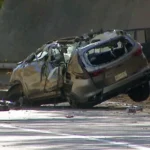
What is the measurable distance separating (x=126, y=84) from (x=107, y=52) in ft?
3.14

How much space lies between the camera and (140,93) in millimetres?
20266

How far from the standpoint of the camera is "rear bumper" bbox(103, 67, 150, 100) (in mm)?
18531

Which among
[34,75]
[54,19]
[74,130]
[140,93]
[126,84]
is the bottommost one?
[74,130]

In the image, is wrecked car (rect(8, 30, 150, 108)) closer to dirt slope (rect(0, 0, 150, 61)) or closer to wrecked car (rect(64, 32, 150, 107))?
wrecked car (rect(64, 32, 150, 107))

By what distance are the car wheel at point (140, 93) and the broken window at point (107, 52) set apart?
1.53 metres

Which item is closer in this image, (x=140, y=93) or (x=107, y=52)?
(x=107, y=52)

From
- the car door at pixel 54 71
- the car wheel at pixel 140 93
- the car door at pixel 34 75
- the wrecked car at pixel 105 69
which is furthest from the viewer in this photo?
the car wheel at pixel 140 93

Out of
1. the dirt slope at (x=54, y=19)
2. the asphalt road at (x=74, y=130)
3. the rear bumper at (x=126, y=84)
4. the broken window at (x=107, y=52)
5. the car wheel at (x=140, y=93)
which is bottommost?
the asphalt road at (x=74, y=130)

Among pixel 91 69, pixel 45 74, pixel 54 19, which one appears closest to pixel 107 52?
pixel 91 69

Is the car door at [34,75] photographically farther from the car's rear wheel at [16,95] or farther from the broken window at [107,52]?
the broken window at [107,52]

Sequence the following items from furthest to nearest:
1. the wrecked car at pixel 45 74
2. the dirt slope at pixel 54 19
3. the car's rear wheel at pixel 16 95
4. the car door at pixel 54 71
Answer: the dirt slope at pixel 54 19, the car's rear wheel at pixel 16 95, the wrecked car at pixel 45 74, the car door at pixel 54 71

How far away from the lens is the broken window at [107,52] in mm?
18547

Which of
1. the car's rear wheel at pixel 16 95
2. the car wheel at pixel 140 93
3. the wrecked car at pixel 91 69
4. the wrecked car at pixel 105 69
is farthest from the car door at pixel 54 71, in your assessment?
the car wheel at pixel 140 93

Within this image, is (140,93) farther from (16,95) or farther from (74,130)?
(74,130)
